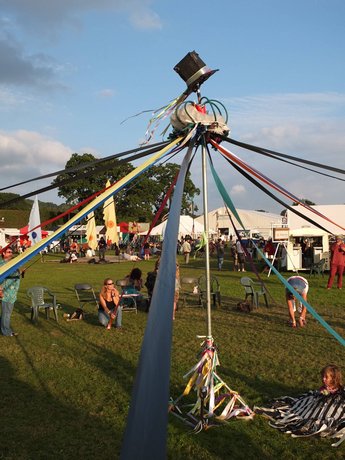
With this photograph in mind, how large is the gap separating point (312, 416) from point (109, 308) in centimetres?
530

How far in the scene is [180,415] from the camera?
4.57 m

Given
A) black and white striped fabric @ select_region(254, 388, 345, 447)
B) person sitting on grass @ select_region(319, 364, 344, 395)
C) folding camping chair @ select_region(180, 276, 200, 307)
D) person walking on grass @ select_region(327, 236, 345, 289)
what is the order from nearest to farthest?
1. black and white striped fabric @ select_region(254, 388, 345, 447)
2. person sitting on grass @ select_region(319, 364, 344, 395)
3. folding camping chair @ select_region(180, 276, 200, 307)
4. person walking on grass @ select_region(327, 236, 345, 289)

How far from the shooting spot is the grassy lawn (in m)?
3.95

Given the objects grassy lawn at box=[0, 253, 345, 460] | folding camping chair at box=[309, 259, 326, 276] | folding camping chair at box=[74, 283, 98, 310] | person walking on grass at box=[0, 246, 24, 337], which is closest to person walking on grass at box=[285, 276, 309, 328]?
grassy lawn at box=[0, 253, 345, 460]

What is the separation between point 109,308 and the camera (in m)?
8.91

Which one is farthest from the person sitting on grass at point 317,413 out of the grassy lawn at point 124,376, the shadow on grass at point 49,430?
the shadow on grass at point 49,430

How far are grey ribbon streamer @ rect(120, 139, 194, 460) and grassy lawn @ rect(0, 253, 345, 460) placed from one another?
8.05ft

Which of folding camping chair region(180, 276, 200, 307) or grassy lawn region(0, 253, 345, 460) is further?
folding camping chair region(180, 276, 200, 307)

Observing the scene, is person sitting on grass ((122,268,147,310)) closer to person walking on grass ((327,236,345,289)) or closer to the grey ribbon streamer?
person walking on grass ((327,236,345,289))

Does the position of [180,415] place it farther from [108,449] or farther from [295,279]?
[295,279]

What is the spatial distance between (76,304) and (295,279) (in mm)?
5849

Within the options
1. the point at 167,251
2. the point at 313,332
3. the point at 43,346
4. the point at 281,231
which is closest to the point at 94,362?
the point at 43,346

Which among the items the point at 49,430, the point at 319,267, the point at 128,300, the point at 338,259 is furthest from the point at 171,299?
the point at 319,267

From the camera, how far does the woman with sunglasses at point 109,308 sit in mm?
8578
